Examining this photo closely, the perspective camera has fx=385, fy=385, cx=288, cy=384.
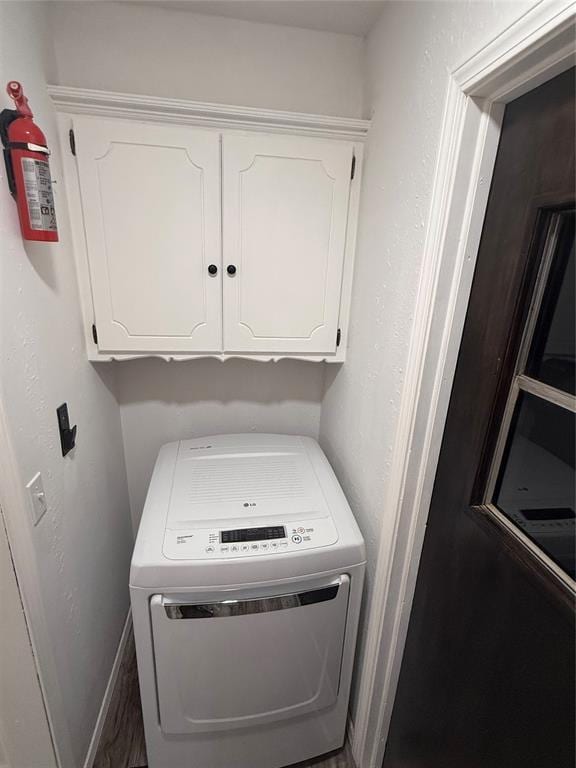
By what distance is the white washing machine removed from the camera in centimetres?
105

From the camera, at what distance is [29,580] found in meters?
0.94

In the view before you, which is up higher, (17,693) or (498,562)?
(498,562)

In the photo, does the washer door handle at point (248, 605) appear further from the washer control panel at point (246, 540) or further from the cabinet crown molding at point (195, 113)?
the cabinet crown molding at point (195, 113)

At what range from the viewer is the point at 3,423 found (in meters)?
0.83

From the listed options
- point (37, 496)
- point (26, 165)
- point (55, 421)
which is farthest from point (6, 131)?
point (37, 496)

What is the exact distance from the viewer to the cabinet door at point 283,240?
125cm

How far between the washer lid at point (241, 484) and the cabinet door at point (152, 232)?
1.39 ft

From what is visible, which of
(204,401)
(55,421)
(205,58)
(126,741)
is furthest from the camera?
(204,401)

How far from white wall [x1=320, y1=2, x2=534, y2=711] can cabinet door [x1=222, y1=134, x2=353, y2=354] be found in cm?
11

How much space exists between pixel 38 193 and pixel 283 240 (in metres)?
0.72

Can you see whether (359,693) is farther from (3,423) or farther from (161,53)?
(161,53)

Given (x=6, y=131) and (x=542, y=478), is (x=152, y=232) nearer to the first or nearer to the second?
(x=6, y=131)

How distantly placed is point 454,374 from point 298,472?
708 mm

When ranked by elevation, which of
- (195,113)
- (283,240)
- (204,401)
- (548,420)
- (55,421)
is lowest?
(204,401)
